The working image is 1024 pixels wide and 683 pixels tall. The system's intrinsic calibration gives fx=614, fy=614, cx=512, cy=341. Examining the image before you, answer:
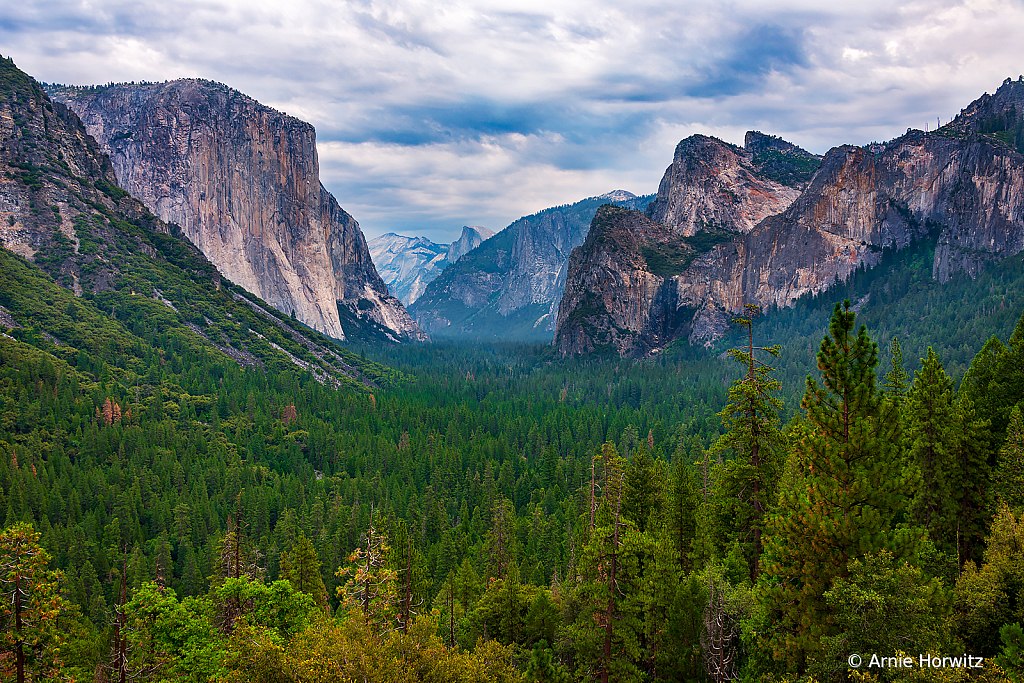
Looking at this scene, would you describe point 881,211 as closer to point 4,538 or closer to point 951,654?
point 951,654

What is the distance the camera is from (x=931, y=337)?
→ 13125cm

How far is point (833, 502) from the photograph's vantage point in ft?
66.2

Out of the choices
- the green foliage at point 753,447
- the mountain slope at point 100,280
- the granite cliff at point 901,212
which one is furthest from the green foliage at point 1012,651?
the granite cliff at point 901,212

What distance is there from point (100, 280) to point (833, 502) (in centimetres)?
15424

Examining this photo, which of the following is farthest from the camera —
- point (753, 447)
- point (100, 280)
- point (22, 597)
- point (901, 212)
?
point (901, 212)

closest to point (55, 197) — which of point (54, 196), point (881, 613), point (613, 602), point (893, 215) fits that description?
point (54, 196)

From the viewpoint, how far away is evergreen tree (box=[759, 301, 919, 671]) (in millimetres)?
19469

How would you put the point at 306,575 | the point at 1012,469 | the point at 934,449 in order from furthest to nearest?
the point at 306,575 → the point at 934,449 → the point at 1012,469

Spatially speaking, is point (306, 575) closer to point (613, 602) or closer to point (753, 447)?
point (613, 602)

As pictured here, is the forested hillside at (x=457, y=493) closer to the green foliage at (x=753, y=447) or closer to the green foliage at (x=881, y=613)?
the green foliage at (x=881, y=613)

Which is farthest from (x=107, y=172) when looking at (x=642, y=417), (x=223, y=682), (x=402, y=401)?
(x=223, y=682)

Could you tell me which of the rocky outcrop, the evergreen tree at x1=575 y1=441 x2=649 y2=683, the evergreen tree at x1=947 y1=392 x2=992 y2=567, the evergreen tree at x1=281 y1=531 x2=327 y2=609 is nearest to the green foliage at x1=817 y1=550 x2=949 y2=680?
the evergreen tree at x1=575 y1=441 x2=649 y2=683

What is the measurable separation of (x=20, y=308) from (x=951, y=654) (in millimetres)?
136811

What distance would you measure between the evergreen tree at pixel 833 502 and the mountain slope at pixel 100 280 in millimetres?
108567
